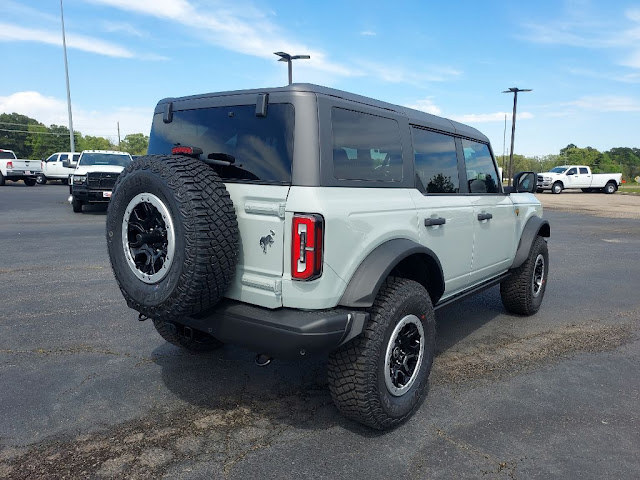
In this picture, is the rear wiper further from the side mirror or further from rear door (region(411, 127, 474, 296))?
the side mirror

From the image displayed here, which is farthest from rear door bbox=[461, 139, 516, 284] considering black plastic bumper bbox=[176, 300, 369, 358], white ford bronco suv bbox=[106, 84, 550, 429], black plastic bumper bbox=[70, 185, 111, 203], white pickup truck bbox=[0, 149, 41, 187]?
white pickup truck bbox=[0, 149, 41, 187]

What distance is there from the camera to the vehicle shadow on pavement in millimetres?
3023

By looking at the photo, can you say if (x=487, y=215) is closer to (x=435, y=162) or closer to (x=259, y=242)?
(x=435, y=162)

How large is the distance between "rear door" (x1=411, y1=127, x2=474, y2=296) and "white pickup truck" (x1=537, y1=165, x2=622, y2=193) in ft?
102

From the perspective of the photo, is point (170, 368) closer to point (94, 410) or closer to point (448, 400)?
point (94, 410)

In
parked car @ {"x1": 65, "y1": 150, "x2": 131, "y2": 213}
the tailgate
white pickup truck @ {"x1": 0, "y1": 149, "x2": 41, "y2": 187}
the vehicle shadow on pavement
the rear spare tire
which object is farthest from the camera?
white pickup truck @ {"x1": 0, "y1": 149, "x2": 41, "y2": 187}

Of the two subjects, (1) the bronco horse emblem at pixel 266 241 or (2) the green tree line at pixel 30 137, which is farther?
(2) the green tree line at pixel 30 137

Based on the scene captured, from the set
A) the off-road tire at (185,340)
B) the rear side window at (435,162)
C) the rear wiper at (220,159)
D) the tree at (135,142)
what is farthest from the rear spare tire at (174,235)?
the tree at (135,142)

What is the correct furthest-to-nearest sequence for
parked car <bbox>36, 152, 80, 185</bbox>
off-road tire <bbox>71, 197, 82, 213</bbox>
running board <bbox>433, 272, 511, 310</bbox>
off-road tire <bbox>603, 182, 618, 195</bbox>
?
1. off-road tire <bbox>603, 182, 618, 195</bbox>
2. parked car <bbox>36, 152, 80, 185</bbox>
3. off-road tire <bbox>71, 197, 82, 213</bbox>
4. running board <bbox>433, 272, 511, 310</bbox>

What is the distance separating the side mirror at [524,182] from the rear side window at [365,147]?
218cm

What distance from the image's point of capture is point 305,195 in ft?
8.27

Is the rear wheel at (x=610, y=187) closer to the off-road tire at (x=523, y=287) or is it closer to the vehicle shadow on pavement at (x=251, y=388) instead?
the off-road tire at (x=523, y=287)

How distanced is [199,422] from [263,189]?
1491 mm

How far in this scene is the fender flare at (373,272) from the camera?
103 inches
